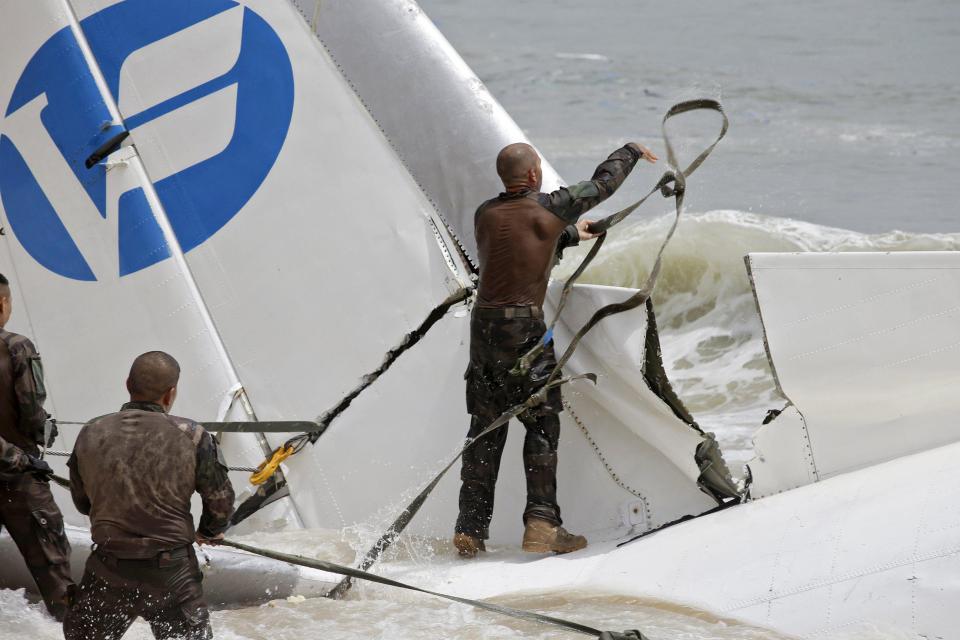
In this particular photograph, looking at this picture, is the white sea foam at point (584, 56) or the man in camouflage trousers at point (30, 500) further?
the white sea foam at point (584, 56)

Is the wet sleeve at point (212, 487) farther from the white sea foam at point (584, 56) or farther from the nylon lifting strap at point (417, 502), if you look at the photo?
the white sea foam at point (584, 56)

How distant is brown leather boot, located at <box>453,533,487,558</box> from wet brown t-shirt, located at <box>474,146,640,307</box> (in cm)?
74

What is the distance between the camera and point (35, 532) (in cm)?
396

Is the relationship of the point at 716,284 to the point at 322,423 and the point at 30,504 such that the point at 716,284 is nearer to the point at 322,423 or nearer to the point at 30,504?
the point at 322,423

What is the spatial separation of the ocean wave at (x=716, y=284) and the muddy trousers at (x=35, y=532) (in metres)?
4.64

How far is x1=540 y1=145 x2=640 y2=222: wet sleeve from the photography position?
385 centimetres

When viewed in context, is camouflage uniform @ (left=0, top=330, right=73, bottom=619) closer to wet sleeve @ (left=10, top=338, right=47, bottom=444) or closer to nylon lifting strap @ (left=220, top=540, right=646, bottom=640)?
wet sleeve @ (left=10, top=338, right=47, bottom=444)

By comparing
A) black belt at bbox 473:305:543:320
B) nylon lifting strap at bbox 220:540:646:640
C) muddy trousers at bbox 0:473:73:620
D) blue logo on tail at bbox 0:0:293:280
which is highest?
blue logo on tail at bbox 0:0:293:280

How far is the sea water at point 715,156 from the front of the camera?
3670mm

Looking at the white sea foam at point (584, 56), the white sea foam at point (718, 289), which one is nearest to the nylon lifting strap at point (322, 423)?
the white sea foam at point (718, 289)

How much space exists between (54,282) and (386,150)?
4.47 feet

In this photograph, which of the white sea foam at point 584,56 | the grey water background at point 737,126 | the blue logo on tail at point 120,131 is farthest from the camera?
the white sea foam at point 584,56

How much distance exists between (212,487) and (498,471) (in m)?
1.11

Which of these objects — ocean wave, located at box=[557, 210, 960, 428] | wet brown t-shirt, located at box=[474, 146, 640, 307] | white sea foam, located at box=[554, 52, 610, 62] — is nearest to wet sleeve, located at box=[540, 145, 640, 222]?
wet brown t-shirt, located at box=[474, 146, 640, 307]
